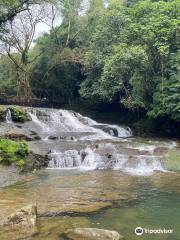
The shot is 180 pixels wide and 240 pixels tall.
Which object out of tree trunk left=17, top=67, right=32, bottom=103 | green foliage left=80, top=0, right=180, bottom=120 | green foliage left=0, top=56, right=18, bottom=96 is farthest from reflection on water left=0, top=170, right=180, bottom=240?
green foliage left=0, top=56, right=18, bottom=96

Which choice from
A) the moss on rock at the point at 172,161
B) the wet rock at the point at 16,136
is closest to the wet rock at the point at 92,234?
the moss on rock at the point at 172,161

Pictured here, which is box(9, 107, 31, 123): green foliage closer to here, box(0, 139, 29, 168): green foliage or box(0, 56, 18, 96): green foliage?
box(0, 139, 29, 168): green foliage

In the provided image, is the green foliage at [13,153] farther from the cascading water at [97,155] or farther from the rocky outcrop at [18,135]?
the rocky outcrop at [18,135]

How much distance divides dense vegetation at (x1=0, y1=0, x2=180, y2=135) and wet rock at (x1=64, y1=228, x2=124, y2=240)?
14.8 m

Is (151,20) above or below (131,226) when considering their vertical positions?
above

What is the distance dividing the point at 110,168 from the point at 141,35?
10863 mm

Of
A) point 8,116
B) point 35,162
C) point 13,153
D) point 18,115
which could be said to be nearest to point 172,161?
point 35,162

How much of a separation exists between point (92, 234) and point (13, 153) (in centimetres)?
801

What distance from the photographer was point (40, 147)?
17.3m

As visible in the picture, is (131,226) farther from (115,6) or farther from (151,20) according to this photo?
(115,6)

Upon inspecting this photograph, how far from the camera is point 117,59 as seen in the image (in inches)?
930

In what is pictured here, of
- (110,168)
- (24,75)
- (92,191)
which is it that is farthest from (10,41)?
(92,191)

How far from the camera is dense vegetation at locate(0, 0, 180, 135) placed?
22766 millimetres

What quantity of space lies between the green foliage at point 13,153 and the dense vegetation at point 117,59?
9914 mm
